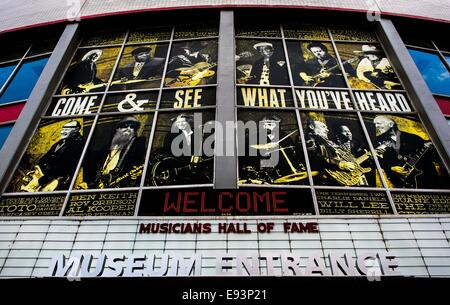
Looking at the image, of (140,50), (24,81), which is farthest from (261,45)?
(24,81)

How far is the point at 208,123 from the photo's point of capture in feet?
29.4

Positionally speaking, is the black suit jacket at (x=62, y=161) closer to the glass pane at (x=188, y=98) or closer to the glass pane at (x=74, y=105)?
the glass pane at (x=74, y=105)

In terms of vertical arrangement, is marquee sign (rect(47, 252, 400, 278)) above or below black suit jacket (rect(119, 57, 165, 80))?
below

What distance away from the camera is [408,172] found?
8.19 m

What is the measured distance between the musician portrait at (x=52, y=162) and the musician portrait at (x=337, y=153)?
248 inches

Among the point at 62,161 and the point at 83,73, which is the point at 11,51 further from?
the point at 62,161

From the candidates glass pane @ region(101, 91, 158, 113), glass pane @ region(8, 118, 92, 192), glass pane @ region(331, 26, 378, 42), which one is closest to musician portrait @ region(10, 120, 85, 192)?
glass pane @ region(8, 118, 92, 192)

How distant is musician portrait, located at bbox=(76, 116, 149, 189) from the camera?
8.12 metres

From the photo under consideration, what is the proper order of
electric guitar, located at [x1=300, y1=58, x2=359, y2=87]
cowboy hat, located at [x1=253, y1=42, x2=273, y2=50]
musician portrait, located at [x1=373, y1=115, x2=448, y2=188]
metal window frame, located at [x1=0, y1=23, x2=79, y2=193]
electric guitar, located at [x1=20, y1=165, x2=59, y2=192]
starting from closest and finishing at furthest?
musician portrait, located at [x1=373, y1=115, x2=448, y2=188], electric guitar, located at [x1=20, y1=165, x2=59, y2=192], metal window frame, located at [x1=0, y1=23, x2=79, y2=193], electric guitar, located at [x1=300, y1=58, x2=359, y2=87], cowboy hat, located at [x1=253, y1=42, x2=273, y2=50]

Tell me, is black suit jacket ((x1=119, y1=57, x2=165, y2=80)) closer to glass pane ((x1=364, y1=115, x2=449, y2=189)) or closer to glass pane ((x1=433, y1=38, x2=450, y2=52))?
glass pane ((x1=364, y1=115, x2=449, y2=189))

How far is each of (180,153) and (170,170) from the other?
0.57 m

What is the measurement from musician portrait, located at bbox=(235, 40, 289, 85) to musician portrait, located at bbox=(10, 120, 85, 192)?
5.13 m

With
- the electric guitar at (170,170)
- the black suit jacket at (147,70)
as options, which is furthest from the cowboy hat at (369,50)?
the electric guitar at (170,170)

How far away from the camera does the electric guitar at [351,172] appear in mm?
7941
